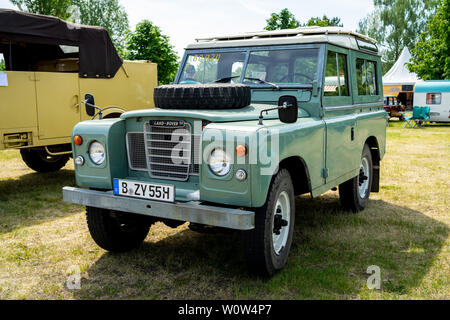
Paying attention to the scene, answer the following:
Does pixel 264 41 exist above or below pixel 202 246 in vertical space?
above

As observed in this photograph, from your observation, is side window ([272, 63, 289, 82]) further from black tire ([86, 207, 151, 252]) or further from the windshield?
black tire ([86, 207, 151, 252])

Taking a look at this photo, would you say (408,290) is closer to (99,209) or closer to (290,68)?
(290,68)

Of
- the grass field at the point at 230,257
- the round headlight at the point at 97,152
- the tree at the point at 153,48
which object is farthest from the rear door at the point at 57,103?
the tree at the point at 153,48

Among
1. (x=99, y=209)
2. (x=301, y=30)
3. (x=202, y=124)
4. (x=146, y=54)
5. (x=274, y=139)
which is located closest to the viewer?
(x=274, y=139)

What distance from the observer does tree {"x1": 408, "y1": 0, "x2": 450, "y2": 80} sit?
27234mm

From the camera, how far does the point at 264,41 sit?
502cm

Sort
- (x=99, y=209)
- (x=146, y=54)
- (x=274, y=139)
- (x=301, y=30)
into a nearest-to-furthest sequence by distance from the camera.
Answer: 1. (x=274, y=139)
2. (x=99, y=209)
3. (x=301, y=30)
4. (x=146, y=54)

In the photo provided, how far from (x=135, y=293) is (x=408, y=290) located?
226cm

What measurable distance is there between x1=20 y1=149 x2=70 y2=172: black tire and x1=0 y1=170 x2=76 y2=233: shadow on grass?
0.52 ft

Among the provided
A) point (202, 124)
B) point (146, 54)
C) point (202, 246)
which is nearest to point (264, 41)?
point (202, 124)

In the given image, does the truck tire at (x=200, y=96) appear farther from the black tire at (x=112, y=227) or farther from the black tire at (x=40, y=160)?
Result: the black tire at (x=40, y=160)

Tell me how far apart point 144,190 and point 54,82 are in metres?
4.53

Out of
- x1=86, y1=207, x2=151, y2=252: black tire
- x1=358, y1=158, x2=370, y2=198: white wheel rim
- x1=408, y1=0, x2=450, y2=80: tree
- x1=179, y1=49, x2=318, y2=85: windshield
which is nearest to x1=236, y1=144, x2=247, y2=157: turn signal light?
x1=86, y1=207, x2=151, y2=252: black tire

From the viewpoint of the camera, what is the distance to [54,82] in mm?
7391
